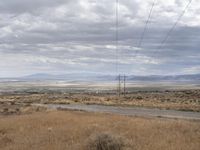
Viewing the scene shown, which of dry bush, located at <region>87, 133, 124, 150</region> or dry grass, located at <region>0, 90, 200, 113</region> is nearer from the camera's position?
dry bush, located at <region>87, 133, 124, 150</region>

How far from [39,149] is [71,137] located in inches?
134

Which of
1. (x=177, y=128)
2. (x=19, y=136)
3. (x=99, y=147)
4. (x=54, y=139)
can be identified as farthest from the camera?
(x=177, y=128)

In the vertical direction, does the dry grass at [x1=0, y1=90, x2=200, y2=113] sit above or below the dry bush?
above

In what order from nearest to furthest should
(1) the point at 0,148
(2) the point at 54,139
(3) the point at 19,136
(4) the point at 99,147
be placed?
(4) the point at 99,147 → (1) the point at 0,148 → (2) the point at 54,139 → (3) the point at 19,136

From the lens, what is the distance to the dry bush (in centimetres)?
1444

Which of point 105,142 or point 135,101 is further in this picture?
point 135,101

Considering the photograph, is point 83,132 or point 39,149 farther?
point 83,132

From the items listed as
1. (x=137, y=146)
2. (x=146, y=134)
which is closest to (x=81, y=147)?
(x=137, y=146)

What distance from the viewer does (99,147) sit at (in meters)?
14.7

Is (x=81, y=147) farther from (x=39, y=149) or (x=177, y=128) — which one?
(x=177, y=128)

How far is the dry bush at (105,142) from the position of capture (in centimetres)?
1444

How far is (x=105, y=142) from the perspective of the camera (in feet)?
47.6

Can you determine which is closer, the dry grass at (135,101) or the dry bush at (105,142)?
the dry bush at (105,142)

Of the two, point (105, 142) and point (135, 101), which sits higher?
point (135, 101)
